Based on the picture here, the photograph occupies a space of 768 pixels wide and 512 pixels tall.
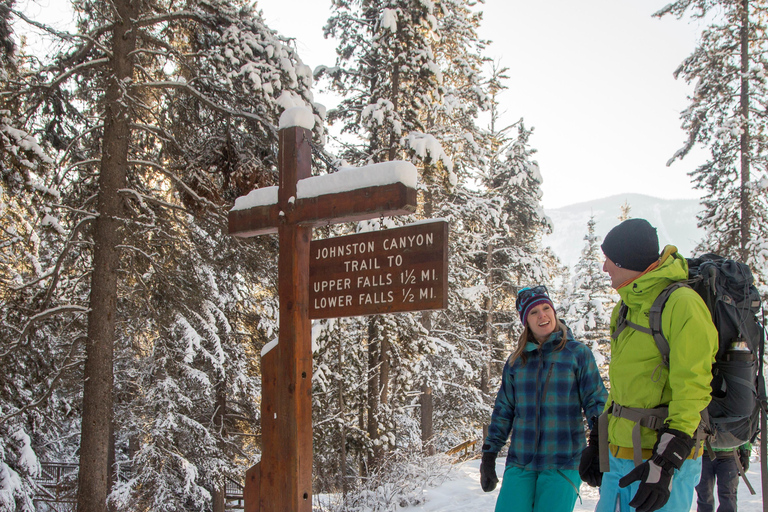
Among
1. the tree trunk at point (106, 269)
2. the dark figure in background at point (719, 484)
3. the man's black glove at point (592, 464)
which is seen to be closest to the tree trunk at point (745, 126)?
the dark figure in background at point (719, 484)

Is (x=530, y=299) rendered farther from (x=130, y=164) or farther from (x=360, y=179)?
(x=130, y=164)

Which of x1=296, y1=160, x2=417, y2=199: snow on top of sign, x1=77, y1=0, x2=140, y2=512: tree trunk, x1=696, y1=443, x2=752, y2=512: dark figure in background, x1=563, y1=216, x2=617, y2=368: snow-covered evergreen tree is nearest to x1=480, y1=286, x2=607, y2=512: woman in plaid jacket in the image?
x1=296, y1=160, x2=417, y2=199: snow on top of sign

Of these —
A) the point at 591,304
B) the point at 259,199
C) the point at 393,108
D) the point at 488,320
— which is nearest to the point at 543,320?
the point at 259,199

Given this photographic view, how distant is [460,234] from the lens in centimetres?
1603

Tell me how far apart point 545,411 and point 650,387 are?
1.04 m

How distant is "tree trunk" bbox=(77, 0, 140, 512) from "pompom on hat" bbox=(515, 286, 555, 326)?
5869mm

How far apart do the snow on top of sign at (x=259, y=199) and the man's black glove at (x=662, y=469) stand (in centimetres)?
335

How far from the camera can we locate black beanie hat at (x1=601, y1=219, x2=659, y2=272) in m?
2.96

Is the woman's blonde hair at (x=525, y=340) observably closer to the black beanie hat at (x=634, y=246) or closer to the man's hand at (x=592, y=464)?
the man's hand at (x=592, y=464)

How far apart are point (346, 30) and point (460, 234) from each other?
6.55 metres

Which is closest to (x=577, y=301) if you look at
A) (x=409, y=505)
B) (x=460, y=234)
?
(x=460, y=234)

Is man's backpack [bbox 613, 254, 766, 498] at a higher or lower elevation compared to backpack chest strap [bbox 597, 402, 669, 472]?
higher

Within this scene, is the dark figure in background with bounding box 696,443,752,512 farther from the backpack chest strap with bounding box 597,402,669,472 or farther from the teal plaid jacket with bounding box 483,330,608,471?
the backpack chest strap with bounding box 597,402,669,472

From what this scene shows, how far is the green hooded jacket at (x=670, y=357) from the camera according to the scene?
253 centimetres
